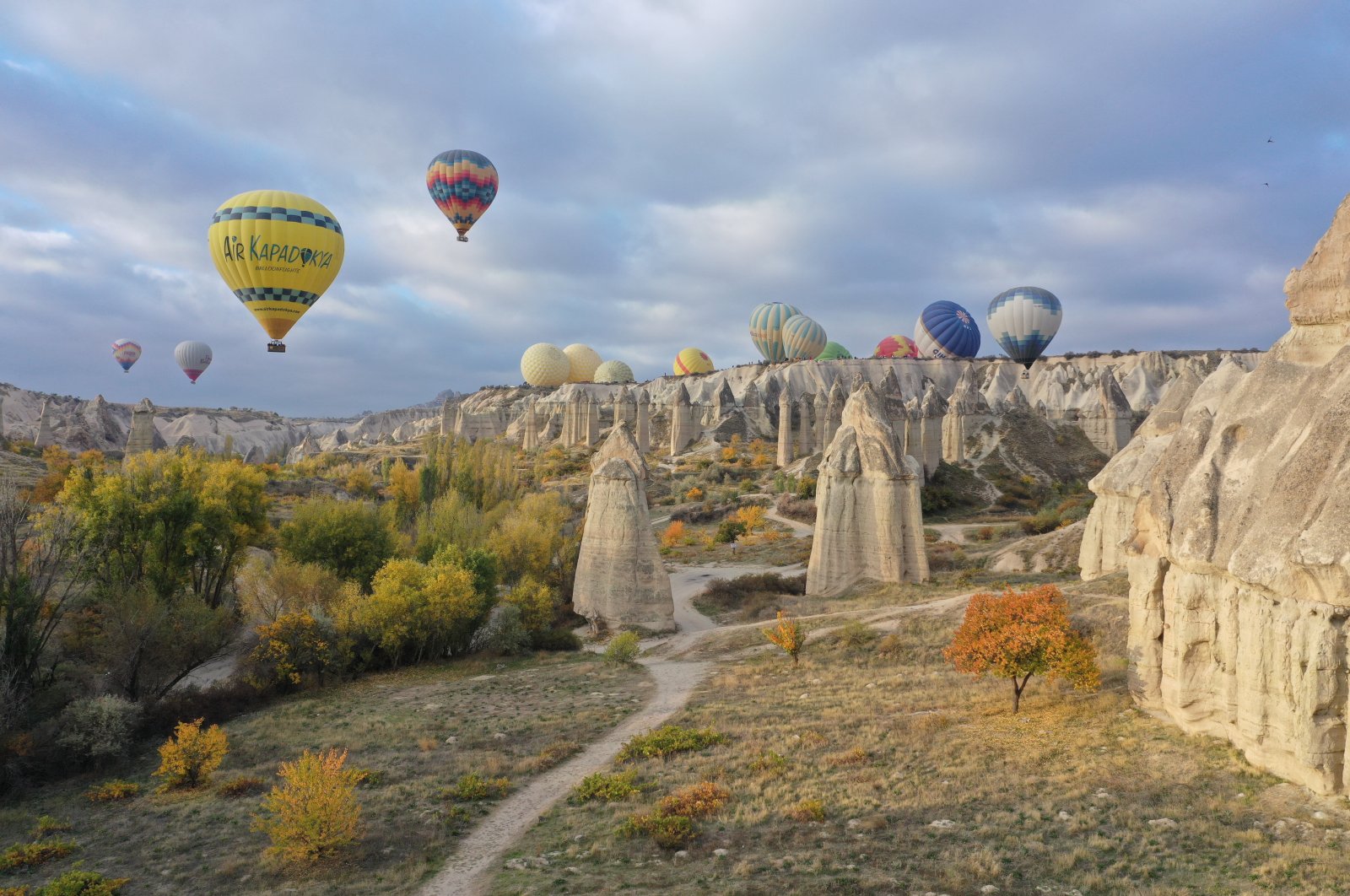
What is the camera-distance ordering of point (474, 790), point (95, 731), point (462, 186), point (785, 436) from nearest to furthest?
point (474, 790) → point (95, 731) → point (462, 186) → point (785, 436)

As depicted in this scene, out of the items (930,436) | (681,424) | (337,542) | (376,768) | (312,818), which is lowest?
(376,768)

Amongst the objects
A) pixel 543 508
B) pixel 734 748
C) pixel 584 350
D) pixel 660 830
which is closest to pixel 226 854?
pixel 660 830

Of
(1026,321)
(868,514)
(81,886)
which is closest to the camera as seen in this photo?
(81,886)

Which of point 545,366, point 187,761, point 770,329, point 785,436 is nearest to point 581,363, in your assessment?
point 545,366

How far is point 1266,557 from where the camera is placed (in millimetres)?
10711

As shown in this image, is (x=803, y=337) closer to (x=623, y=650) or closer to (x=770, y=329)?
(x=770, y=329)

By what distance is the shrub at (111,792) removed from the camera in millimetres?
15008

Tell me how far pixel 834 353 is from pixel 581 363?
141 ft

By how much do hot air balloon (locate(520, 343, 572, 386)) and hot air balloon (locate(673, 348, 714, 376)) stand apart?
61.4ft

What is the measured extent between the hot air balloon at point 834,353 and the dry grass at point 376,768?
101397 millimetres

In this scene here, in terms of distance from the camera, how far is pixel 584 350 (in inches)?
5438

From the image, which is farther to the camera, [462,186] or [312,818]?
[462,186]

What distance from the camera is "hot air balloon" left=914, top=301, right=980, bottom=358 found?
107 m

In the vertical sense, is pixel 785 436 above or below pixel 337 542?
above
